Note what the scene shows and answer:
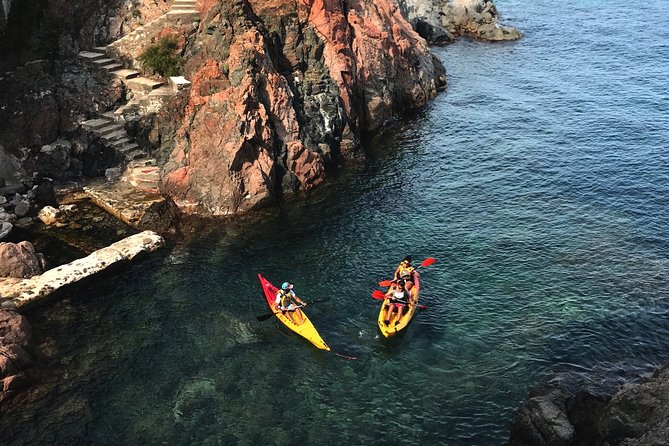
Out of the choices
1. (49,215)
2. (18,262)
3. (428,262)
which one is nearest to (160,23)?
(49,215)

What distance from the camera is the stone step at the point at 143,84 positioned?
146ft

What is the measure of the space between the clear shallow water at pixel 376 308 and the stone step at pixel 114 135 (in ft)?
42.7

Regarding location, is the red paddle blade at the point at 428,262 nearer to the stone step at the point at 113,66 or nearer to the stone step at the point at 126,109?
the stone step at the point at 126,109

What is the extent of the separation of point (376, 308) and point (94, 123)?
1097 inches

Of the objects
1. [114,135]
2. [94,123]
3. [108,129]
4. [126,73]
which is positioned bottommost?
[114,135]

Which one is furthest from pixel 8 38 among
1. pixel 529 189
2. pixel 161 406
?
pixel 529 189

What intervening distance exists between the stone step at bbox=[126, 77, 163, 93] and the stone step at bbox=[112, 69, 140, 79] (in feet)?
1.55

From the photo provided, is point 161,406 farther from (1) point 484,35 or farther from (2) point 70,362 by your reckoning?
(1) point 484,35

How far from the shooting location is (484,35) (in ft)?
266

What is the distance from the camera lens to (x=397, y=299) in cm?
2816

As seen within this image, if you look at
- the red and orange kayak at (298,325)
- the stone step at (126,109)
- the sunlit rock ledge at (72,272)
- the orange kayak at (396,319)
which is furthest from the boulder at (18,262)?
the orange kayak at (396,319)

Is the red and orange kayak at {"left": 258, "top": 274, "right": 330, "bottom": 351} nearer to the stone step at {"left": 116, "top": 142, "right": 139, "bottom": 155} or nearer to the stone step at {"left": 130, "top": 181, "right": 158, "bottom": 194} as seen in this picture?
the stone step at {"left": 130, "top": 181, "right": 158, "bottom": 194}

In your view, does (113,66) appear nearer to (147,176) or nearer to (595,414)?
(147,176)

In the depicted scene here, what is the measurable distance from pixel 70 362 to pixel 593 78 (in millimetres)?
58912
